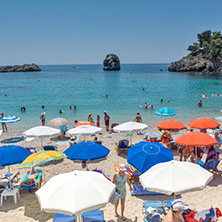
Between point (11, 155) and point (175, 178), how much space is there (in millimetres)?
5104

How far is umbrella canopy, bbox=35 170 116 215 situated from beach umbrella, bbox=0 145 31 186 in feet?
8.11

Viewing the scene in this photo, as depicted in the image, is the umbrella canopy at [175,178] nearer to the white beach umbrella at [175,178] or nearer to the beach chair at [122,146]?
the white beach umbrella at [175,178]

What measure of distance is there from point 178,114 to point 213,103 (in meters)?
8.39

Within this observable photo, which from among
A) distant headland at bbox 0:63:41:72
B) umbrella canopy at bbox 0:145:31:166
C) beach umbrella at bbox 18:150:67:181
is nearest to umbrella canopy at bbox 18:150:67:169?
beach umbrella at bbox 18:150:67:181

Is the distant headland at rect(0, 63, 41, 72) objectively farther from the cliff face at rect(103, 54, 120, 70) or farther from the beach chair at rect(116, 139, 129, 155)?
the beach chair at rect(116, 139, 129, 155)

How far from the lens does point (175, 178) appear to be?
518cm

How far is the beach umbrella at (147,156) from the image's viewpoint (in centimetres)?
673

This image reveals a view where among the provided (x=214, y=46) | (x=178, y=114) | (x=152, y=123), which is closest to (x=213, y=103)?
(x=178, y=114)

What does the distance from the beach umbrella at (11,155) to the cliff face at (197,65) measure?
9200cm

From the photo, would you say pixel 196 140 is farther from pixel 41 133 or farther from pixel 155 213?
pixel 41 133

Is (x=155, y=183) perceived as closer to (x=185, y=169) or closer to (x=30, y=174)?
(x=185, y=169)

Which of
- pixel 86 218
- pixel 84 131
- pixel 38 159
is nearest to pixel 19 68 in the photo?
pixel 84 131

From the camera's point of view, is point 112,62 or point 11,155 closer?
point 11,155

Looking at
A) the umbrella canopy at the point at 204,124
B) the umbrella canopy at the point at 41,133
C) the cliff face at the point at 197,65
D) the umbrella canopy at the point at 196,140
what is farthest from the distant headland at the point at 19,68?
the umbrella canopy at the point at 196,140
